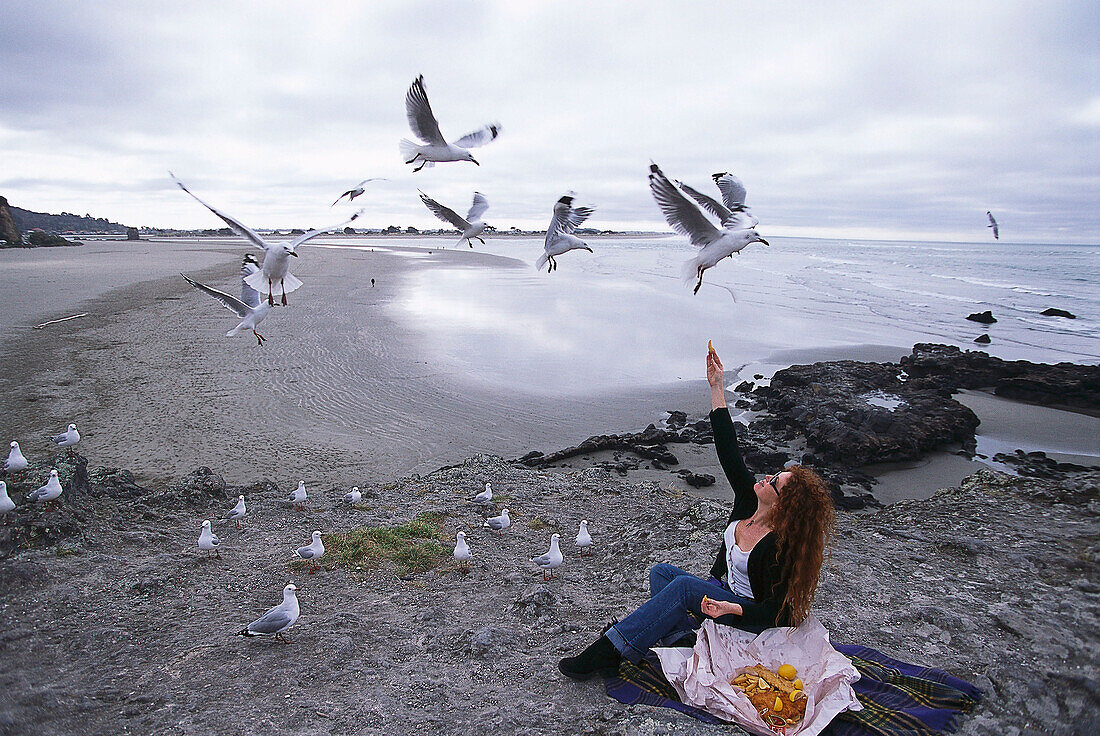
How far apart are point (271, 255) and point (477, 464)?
4.69m

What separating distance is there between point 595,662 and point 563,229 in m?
5.67

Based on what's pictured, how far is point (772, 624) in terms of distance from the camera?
3.21m

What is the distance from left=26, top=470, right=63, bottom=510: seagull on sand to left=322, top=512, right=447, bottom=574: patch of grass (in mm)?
2658

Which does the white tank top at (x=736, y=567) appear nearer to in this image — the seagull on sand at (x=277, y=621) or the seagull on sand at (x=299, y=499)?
the seagull on sand at (x=277, y=621)

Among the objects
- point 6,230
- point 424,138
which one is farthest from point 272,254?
point 6,230

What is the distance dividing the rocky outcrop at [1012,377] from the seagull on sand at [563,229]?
9709 millimetres

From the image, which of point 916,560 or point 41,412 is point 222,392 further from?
point 916,560

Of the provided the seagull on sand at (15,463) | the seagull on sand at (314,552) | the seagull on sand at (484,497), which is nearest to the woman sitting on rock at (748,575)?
the seagull on sand at (314,552)

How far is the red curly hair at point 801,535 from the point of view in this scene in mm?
3094

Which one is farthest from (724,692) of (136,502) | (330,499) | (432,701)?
(136,502)

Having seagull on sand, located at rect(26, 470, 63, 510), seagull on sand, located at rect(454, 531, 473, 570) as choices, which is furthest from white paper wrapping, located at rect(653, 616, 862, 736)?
seagull on sand, located at rect(26, 470, 63, 510)

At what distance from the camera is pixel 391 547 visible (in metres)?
6.30

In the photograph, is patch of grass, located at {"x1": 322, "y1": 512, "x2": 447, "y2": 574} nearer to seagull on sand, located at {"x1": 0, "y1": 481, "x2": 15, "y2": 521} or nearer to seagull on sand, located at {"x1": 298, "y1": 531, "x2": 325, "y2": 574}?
seagull on sand, located at {"x1": 298, "y1": 531, "x2": 325, "y2": 574}

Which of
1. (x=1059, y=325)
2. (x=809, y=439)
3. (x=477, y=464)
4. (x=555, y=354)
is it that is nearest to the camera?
(x=477, y=464)
